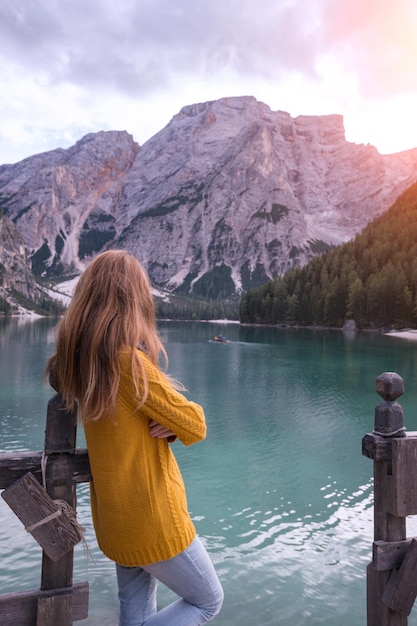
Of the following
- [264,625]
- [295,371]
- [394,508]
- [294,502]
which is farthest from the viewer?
[295,371]

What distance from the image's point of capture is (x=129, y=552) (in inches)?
127

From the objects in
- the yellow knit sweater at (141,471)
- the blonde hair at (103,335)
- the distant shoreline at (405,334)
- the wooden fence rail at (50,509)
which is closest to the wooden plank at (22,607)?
the wooden fence rail at (50,509)

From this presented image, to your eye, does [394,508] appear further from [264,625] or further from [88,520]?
[88,520]

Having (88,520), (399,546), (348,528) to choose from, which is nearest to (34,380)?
(88,520)

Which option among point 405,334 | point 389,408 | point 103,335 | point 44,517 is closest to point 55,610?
point 44,517

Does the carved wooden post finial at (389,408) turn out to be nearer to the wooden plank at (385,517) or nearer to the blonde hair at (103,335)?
the wooden plank at (385,517)

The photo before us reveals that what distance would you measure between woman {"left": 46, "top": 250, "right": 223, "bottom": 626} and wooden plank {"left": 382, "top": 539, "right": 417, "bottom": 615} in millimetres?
1871

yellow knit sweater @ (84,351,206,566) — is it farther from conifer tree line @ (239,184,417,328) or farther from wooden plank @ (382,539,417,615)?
conifer tree line @ (239,184,417,328)

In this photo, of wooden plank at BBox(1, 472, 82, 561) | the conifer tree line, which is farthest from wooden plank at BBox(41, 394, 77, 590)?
the conifer tree line

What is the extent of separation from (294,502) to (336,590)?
4534mm

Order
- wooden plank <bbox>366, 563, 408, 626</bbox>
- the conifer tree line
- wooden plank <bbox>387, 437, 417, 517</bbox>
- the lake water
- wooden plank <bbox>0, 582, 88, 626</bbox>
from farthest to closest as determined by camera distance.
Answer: the conifer tree line, the lake water, wooden plank <bbox>366, 563, 408, 626</bbox>, wooden plank <bbox>387, 437, 417, 517</bbox>, wooden plank <bbox>0, 582, 88, 626</bbox>

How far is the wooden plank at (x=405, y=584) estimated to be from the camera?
429 cm

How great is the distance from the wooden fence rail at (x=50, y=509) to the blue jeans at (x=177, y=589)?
347mm

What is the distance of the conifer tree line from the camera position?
103 meters
